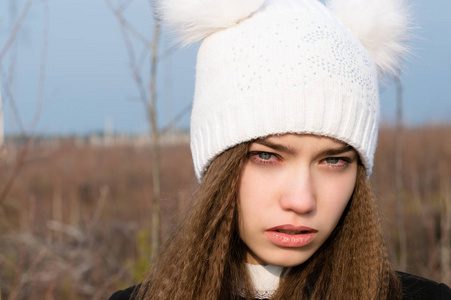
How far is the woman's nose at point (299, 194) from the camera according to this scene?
4.33 feet

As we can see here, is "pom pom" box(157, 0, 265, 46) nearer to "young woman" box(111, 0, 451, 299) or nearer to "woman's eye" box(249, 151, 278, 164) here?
"young woman" box(111, 0, 451, 299)

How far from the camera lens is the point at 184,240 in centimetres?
161

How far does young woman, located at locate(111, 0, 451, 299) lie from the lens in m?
1.38

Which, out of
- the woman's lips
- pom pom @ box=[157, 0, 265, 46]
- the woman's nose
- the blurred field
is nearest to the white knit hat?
pom pom @ box=[157, 0, 265, 46]

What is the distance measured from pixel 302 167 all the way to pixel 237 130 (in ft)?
0.71

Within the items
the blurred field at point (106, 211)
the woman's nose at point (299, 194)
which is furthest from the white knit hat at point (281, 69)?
the blurred field at point (106, 211)

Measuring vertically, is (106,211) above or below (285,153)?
below

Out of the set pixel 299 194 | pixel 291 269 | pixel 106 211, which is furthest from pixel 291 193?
pixel 106 211

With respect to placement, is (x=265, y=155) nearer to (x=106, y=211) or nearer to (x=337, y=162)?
(x=337, y=162)

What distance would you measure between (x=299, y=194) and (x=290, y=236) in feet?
0.45

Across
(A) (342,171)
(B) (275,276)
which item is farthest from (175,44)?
(B) (275,276)

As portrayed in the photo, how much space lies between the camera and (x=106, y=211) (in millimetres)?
8859

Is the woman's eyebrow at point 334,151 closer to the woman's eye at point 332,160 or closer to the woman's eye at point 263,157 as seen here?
the woman's eye at point 332,160

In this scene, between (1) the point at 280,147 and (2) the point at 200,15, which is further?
(2) the point at 200,15
